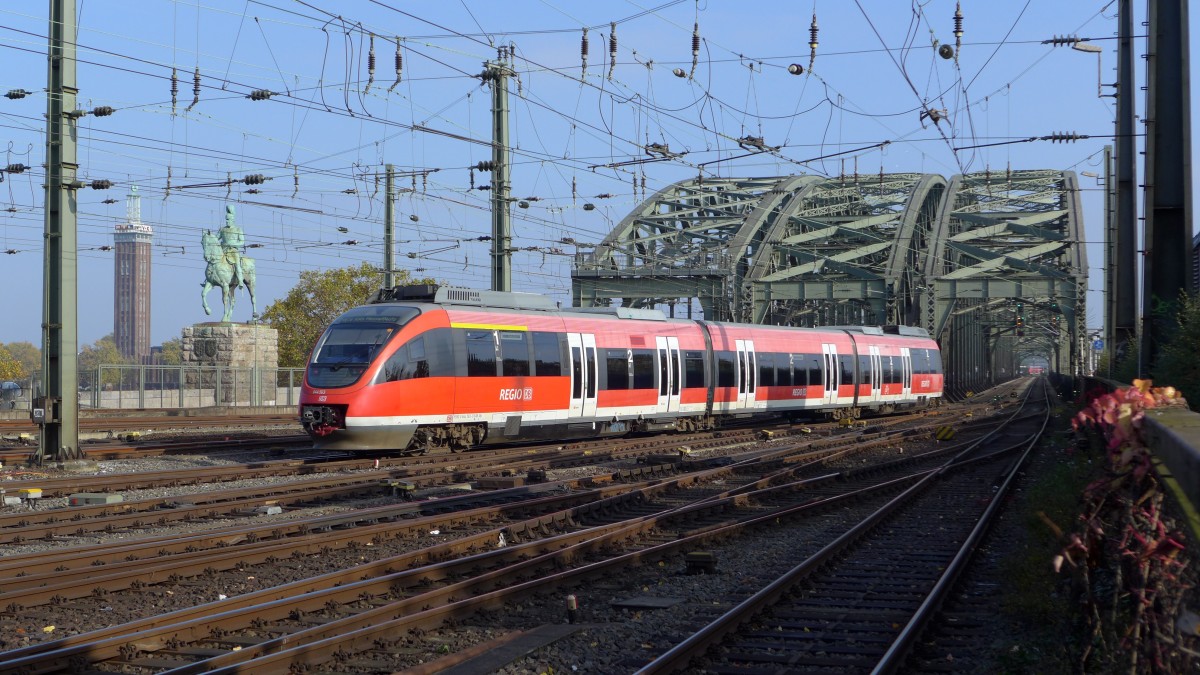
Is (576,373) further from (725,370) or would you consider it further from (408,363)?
(725,370)

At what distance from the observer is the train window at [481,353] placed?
22188 millimetres

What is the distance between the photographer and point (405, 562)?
1099cm

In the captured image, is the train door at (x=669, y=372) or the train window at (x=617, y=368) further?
the train door at (x=669, y=372)

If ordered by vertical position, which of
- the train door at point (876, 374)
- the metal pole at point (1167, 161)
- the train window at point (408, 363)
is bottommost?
the train door at point (876, 374)

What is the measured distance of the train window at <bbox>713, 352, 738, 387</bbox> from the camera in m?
31.1

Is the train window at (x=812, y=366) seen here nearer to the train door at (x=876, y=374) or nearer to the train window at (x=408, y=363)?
the train door at (x=876, y=374)

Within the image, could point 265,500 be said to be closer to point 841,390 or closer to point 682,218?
point 841,390

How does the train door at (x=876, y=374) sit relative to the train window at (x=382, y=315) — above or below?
below

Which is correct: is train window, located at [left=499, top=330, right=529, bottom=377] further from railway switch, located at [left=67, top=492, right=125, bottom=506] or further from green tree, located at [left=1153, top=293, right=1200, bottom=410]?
green tree, located at [left=1153, top=293, right=1200, bottom=410]

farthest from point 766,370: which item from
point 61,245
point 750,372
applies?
point 61,245

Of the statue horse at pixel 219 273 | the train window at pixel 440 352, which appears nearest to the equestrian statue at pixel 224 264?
the statue horse at pixel 219 273

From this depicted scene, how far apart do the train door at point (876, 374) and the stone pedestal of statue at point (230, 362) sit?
2146 centimetres

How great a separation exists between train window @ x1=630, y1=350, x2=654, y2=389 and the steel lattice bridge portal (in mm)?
22350

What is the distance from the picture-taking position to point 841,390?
127ft
